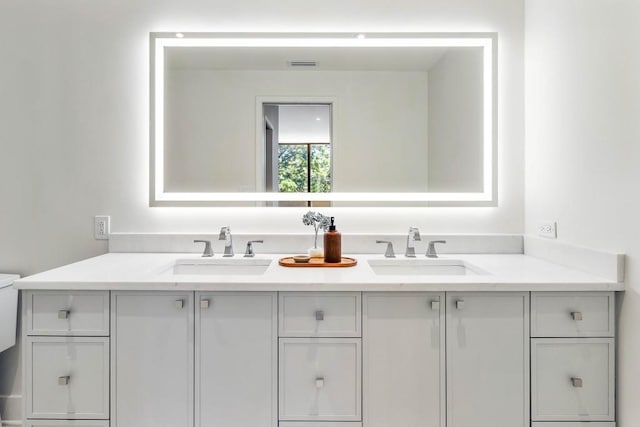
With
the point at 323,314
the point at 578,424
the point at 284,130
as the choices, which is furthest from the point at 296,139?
the point at 578,424

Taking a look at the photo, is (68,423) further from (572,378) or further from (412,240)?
(572,378)

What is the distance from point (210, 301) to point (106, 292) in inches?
13.4

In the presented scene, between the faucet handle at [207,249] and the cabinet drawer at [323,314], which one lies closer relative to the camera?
the cabinet drawer at [323,314]

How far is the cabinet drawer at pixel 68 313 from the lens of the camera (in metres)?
1.30

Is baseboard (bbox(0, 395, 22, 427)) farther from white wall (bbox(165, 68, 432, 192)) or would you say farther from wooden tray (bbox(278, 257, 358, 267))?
wooden tray (bbox(278, 257, 358, 267))

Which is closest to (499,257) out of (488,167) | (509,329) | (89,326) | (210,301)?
(488,167)

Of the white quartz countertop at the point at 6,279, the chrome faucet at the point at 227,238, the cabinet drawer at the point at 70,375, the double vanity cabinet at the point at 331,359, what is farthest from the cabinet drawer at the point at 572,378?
the white quartz countertop at the point at 6,279

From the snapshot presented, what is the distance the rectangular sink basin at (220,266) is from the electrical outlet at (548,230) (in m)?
1.18

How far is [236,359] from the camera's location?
1.29 m

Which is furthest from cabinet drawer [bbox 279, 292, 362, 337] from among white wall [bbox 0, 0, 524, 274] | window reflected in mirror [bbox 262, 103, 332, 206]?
white wall [bbox 0, 0, 524, 274]

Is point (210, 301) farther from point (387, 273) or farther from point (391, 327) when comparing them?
point (387, 273)

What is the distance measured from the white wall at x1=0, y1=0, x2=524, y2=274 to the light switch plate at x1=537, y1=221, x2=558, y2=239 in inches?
6.3

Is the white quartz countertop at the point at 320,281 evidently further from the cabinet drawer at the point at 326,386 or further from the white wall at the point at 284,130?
the white wall at the point at 284,130

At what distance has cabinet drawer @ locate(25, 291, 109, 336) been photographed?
130cm
